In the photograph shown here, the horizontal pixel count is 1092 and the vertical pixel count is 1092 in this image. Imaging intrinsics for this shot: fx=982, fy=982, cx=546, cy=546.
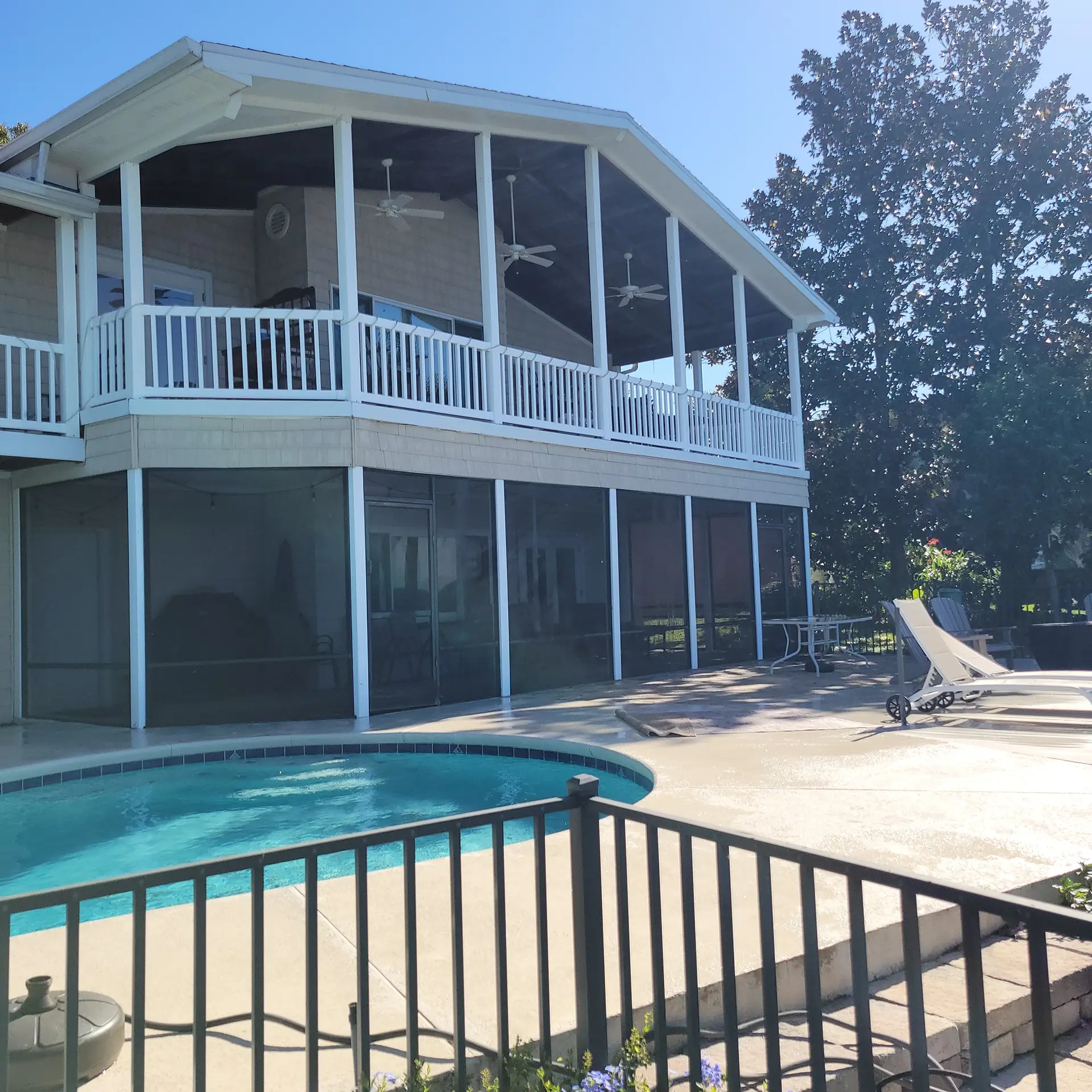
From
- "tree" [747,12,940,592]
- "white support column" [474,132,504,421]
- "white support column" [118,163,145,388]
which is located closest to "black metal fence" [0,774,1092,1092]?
"white support column" [118,163,145,388]

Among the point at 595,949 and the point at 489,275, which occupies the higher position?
the point at 489,275

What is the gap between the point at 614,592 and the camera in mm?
11688

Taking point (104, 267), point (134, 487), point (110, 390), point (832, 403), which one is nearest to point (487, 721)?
point (134, 487)

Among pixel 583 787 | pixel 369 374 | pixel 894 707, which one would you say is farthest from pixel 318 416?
pixel 583 787

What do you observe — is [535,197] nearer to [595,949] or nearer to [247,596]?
[247,596]

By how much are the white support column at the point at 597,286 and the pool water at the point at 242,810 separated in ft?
18.3

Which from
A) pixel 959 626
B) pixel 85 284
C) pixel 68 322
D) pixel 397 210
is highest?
pixel 397 210

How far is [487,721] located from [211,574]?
287 cm

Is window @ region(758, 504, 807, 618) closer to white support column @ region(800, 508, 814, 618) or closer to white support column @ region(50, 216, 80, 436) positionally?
white support column @ region(800, 508, 814, 618)

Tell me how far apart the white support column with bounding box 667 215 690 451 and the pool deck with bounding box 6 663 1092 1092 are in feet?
18.3

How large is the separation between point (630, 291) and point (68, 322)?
23.0 feet

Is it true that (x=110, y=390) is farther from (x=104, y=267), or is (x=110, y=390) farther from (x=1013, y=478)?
(x=1013, y=478)

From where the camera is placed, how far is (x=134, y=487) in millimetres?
8648

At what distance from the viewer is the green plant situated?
3346mm
